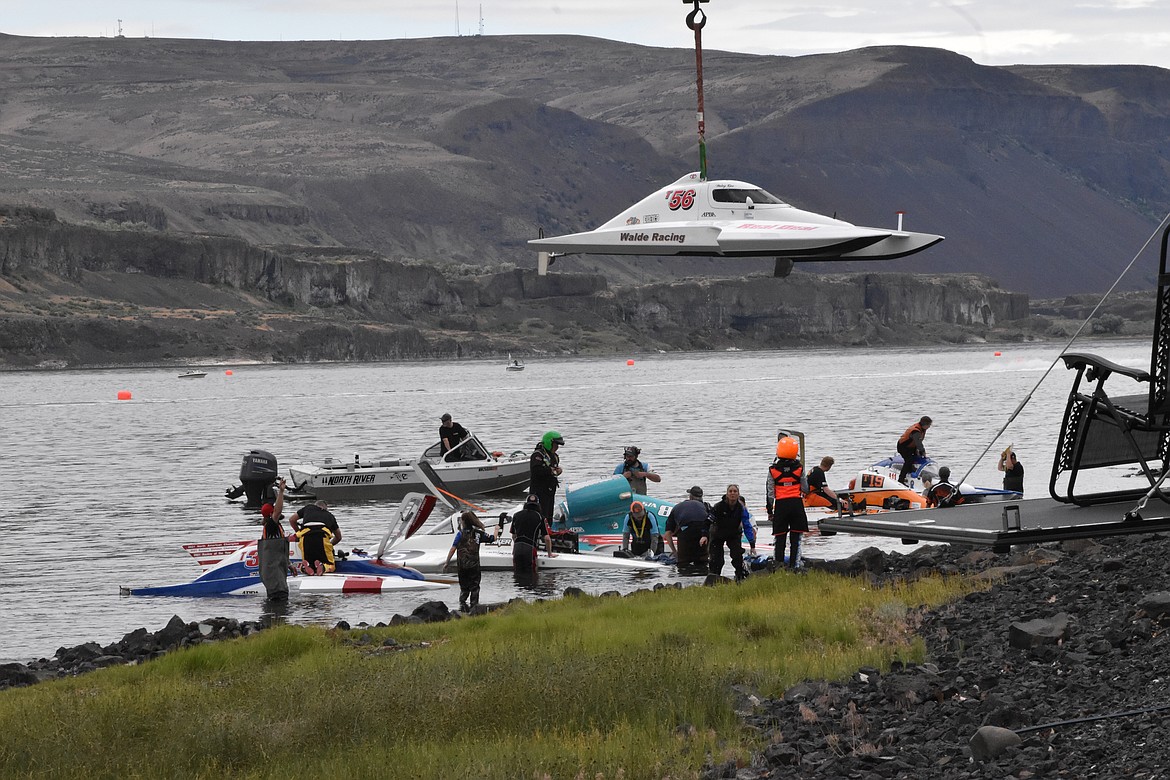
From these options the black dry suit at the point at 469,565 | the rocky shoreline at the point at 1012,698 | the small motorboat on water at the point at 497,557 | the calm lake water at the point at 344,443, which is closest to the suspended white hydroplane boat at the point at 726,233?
the black dry suit at the point at 469,565

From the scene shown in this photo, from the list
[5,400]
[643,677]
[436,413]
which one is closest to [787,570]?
[643,677]

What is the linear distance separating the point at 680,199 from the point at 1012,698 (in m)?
15.9

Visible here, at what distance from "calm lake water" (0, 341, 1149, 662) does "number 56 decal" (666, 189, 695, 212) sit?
21.9 feet

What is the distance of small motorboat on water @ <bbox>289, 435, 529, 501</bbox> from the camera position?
42250 mm

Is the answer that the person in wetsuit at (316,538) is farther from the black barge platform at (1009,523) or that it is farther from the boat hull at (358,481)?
the boat hull at (358,481)

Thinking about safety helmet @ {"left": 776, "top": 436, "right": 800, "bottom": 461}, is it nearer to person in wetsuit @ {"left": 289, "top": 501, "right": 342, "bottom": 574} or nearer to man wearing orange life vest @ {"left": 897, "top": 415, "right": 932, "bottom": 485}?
person in wetsuit @ {"left": 289, "top": 501, "right": 342, "bottom": 574}

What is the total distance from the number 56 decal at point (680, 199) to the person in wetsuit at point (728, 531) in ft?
17.4

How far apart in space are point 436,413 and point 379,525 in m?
71.5

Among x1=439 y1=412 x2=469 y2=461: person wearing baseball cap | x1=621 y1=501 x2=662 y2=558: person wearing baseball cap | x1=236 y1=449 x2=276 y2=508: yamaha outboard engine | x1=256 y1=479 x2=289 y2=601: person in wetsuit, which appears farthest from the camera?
x1=236 y1=449 x2=276 y2=508: yamaha outboard engine

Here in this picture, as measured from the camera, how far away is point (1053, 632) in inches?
565

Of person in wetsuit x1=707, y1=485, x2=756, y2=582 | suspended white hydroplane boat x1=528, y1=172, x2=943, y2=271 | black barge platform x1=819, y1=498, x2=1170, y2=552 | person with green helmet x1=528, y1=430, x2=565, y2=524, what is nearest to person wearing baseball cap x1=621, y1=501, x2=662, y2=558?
person with green helmet x1=528, y1=430, x2=565, y2=524

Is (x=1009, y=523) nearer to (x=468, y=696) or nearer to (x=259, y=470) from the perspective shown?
(x=468, y=696)

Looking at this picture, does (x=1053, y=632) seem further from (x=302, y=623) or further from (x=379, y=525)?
(x=379, y=525)

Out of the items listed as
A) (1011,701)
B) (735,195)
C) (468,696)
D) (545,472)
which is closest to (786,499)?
(735,195)
